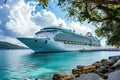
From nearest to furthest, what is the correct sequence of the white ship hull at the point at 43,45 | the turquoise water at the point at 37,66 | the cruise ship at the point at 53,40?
the turquoise water at the point at 37,66
the white ship hull at the point at 43,45
the cruise ship at the point at 53,40

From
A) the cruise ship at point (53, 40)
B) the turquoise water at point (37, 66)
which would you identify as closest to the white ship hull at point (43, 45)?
the cruise ship at point (53, 40)

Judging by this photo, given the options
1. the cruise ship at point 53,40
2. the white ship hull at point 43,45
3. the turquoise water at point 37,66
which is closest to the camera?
the turquoise water at point 37,66

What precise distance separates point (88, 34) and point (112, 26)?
98.2 meters

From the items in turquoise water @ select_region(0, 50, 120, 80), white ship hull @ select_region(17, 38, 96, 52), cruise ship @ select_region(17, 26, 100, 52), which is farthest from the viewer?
cruise ship @ select_region(17, 26, 100, 52)

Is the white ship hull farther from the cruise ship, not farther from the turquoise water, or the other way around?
the turquoise water

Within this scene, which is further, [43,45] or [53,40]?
[53,40]

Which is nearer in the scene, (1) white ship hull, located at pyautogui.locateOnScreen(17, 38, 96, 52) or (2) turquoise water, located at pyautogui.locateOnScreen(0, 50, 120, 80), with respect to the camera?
(2) turquoise water, located at pyautogui.locateOnScreen(0, 50, 120, 80)

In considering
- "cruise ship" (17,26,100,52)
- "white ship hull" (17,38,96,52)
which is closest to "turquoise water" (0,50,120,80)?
"white ship hull" (17,38,96,52)

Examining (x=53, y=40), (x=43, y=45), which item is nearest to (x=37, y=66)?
(x=43, y=45)

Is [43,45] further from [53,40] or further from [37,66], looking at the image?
[37,66]

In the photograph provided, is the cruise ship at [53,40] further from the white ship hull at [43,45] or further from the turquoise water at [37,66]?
the turquoise water at [37,66]

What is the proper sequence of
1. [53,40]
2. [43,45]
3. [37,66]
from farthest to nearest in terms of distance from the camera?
[53,40] → [43,45] → [37,66]

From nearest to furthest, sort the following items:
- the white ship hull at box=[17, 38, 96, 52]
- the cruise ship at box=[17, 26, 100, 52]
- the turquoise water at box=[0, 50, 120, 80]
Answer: the turquoise water at box=[0, 50, 120, 80] < the white ship hull at box=[17, 38, 96, 52] < the cruise ship at box=[17, 26, 100, 52]

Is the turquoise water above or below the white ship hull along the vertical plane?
below
